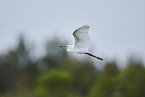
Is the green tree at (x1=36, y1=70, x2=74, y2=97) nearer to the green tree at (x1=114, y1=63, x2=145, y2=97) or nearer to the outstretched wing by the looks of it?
the green tree at (x1=114, y1=63, x2=145, y2=97)

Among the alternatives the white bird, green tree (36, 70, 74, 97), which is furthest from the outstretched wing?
green tree (36, 70, 74, 97)

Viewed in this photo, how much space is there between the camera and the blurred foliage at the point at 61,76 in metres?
34.2

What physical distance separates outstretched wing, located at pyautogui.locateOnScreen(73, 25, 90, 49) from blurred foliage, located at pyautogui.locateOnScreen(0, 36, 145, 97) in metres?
20.2

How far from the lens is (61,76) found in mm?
42812

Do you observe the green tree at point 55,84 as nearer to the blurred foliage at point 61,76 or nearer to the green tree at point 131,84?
the blurred foliage at point 61,76

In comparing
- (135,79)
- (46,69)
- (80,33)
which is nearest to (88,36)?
(80,33)

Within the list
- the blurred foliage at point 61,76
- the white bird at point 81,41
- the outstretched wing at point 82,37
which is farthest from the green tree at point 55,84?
the outstretched wing at point 82,37

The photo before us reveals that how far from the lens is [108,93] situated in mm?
36219

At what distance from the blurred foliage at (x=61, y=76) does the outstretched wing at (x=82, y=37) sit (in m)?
20.2

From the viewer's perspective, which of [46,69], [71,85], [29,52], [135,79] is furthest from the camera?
[29,52]

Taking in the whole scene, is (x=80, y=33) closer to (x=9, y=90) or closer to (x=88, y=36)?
(x=88, y=36)

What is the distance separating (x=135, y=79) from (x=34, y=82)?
55.8ft

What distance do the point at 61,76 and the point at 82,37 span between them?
30283 millimetres

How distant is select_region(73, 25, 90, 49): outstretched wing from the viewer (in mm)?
12270
